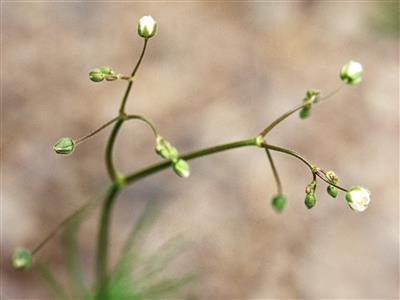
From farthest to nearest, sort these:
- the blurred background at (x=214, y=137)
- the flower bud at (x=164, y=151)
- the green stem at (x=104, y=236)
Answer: the blurred background at (x=214, y=137), the green stem at (x=104, y=236), the flower bud at (x=164, y=151)

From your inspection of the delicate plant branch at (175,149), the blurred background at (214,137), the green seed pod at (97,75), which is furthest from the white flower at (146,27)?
the blurred background at (214,137)

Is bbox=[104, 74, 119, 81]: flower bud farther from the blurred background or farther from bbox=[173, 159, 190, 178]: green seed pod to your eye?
the blurred background

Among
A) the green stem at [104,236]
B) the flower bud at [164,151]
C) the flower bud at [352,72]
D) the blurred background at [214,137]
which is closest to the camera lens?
the flower bud at [164,151]

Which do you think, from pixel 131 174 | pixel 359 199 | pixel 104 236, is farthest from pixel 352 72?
pixel 104 236

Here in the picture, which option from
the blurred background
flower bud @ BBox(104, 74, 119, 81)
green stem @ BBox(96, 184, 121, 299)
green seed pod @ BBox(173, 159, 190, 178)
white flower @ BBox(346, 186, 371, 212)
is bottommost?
the blurred background

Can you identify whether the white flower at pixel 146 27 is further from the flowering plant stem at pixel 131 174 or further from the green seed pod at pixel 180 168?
the green seed pod at pixel 180 168

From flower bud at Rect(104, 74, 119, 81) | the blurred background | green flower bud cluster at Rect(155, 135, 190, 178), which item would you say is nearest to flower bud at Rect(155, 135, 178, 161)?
green flower bud cluster at Rect(155, 135, 190, 178)

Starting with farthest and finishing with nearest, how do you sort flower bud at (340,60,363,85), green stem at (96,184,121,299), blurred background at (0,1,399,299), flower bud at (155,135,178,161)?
1. blurred background at (0,1,399,299)
2. green stem at (96,184,121,299)
3. flower bud at (340,60,363,85)
4. flower bud at (155,135,178,161)
